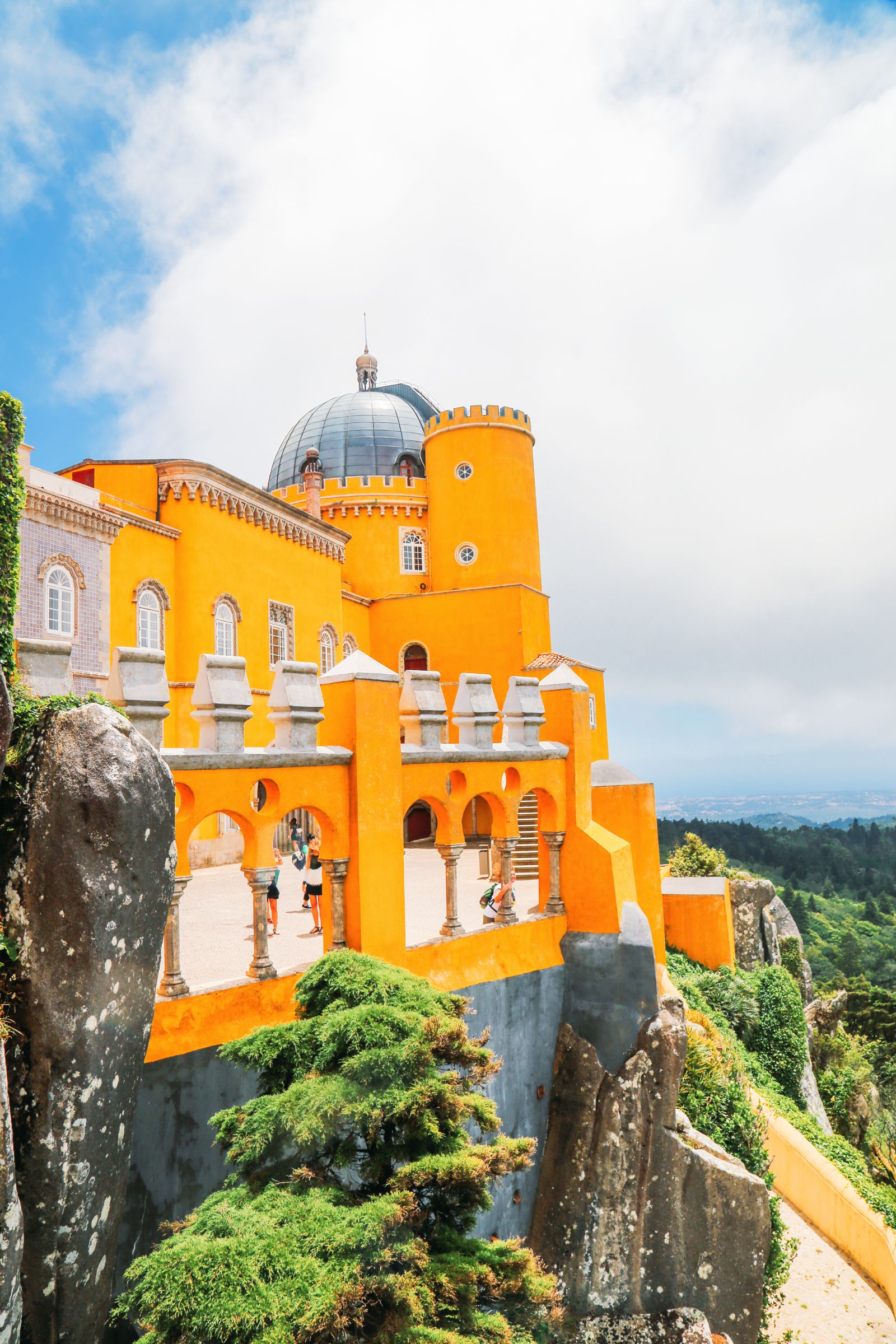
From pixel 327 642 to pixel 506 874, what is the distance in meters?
16.7

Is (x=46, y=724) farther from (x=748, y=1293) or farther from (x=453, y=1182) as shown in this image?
(x=748, y=1293)

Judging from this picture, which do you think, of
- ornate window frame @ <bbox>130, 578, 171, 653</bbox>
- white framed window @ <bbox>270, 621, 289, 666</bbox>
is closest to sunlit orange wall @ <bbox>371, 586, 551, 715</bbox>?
white framed window @ <bbox>270, 621, 289, 666</bbox>

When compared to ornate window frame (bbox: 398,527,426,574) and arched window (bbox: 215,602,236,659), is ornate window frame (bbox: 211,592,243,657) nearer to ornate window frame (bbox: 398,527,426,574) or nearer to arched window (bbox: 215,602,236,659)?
arched window (bbox: 215,602,236,659)

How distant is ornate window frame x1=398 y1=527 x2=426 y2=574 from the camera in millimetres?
31000

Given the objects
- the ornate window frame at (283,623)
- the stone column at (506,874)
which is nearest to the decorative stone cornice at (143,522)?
the ornate window frame at (283,623)

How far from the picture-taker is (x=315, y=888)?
13227 millimetres

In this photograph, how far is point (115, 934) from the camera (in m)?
5.65

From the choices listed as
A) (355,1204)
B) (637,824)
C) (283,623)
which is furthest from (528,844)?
(355,1204)

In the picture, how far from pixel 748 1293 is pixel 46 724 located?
11.4 metres

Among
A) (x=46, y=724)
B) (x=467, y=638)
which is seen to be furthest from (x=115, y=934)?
(x=467, y=638)

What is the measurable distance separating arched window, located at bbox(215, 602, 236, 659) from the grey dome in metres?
11.1

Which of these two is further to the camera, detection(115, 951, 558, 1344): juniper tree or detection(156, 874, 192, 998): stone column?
detection(156, 874, 192, 998): stone column

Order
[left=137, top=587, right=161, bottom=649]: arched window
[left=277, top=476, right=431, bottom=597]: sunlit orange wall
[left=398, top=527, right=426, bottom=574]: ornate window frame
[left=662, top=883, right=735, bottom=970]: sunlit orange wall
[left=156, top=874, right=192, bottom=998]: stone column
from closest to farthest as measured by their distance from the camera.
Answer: [left=156, top=874, right=192, bottom=998]: stone column → [left=662, top=883, right=735, bottom=970]: sunlit orange wall → [left=137, top=587, right=161, bottom=649]: arched window → [left=277, top=476, right=431, bottom=597]: sunlit orange wall → [left=398, top=527, right=426, bottom=574]: ornate window frame

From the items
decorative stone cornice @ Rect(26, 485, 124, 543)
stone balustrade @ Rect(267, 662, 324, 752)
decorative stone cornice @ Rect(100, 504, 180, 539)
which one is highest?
decorative stone cornice @ Rect(100, 504, 180, 539)
